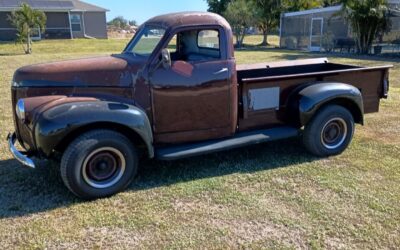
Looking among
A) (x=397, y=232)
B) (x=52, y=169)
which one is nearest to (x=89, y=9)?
(x=52, y=169)

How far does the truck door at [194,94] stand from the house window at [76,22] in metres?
34.3

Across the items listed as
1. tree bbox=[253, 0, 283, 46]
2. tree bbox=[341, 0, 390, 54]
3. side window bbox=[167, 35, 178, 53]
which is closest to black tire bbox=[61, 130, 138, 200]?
side window bbox=[167, 35, 178, 53]

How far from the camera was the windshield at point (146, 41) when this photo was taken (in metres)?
4.39

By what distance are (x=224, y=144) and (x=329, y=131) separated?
1593 millimetres

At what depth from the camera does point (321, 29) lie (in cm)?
2378

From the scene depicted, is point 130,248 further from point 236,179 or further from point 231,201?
point 236,179

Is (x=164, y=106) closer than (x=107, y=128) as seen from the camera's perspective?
No

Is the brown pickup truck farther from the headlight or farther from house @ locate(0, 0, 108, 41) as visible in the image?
house @ locate(0, 0, 108, 41)

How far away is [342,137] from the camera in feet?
17.2

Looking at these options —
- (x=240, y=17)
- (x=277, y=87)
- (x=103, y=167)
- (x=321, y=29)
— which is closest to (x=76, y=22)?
(x=240, y=17)

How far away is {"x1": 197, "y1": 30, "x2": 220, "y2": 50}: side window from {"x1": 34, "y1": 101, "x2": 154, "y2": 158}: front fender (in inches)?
50.8

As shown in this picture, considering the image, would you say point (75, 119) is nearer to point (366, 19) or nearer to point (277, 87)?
point (277, 87)

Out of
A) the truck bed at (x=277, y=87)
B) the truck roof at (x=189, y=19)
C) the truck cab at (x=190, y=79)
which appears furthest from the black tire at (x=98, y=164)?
the truck bed at (x=277, y=87)

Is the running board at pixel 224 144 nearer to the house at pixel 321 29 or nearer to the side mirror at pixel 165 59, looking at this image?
the side mirror at pixel 165 59
